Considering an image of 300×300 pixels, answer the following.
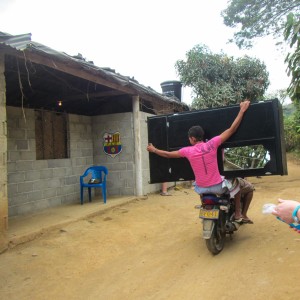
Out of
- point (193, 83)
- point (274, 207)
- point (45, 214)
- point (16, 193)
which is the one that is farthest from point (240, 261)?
point (193, 83)

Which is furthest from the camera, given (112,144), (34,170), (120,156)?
(112,144)

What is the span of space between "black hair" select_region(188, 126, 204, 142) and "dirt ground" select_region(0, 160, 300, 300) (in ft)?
4.96

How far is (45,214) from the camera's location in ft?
23.2

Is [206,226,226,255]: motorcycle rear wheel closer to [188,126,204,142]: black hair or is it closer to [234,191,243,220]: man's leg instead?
[234,191,243,220]: man's leg

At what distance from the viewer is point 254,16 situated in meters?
14.7

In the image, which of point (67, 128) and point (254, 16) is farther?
point (254, 16)

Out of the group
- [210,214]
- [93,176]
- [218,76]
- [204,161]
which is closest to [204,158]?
[204,161]

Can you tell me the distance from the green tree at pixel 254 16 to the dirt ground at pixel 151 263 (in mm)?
10657

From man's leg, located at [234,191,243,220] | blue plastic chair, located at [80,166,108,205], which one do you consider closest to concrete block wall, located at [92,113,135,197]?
blue plastic chair, located at [80,166,108,205]

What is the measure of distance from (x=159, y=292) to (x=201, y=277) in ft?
1.73

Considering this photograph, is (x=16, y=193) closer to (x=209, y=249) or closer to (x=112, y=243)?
(x=112, y=243)

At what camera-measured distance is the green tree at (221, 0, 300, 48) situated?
555 inches

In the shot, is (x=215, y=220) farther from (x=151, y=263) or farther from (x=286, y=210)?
(x=286, y=210)

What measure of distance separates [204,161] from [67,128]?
5174mm
